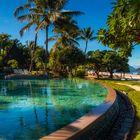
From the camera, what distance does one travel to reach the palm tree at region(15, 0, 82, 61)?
135 ft

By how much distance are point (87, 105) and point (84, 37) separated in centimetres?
4647

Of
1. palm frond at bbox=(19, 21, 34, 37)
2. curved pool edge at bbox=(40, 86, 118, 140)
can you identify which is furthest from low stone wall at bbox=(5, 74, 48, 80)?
curved pool edge at bbox=(40, 86, 118, 140)

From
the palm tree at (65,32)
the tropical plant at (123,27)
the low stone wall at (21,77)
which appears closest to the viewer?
the tropical plant at (123,27)

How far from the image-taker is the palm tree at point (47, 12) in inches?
1614

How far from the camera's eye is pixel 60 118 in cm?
1209

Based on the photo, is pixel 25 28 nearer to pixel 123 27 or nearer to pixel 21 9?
pixel 21 9

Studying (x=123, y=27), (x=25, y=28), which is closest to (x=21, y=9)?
(x=25, y=28)

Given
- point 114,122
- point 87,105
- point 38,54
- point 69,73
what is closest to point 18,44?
point 38,54

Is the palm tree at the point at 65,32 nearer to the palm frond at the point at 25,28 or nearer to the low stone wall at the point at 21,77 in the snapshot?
the palm frond at the point at 25,28

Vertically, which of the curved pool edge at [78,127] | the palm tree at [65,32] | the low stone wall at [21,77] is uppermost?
the palm tree at [65,32]

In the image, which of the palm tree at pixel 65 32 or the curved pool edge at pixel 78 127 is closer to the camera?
the curved pool edge at pixel 78 127

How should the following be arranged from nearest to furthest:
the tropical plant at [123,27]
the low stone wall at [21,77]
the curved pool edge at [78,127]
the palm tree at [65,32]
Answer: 1. the curved pool edge at [78,127]
2. the tropical plant at [123,27]
3. the low stone wall at [21,77]
4. the palm tree at [65,32]

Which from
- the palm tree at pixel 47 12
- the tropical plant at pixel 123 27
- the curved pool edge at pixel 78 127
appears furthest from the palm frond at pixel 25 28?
the curved pool edge at pixel 78 127

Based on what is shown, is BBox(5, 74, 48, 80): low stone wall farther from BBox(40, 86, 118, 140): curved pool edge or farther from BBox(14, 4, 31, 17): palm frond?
BBox(40, 86, 118, 140): curved pool edge
